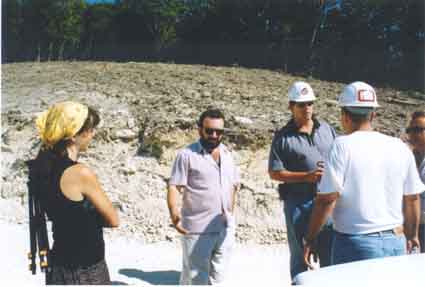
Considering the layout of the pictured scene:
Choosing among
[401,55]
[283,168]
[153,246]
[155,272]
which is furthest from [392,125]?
[283,168]

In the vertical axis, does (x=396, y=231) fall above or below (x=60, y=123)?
below

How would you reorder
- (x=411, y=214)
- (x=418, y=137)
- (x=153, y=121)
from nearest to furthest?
(x=411, y=214) → (x=418, y=137) → (x=153, y=121)

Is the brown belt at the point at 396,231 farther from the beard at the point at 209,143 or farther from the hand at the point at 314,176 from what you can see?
the beard at the point at 209,143

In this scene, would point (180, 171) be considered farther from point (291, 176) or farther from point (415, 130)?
point (415, 130)

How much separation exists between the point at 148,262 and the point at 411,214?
4.43 meters

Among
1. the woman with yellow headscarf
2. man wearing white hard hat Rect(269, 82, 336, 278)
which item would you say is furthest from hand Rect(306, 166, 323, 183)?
the woman with yellow headscarf

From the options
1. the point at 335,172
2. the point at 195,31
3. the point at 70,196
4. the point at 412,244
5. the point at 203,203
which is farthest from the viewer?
the point at 195,31

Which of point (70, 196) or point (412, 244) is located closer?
point (70, 196)

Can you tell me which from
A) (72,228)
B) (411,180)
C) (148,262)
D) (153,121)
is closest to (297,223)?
(411,180)

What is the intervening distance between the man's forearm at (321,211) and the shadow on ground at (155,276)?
129 inches

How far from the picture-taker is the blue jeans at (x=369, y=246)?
95.6 inches

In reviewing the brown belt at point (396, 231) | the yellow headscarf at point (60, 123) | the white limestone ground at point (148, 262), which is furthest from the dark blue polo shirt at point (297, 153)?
the white limestone ground at point (148, 262)

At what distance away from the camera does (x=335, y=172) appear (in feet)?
7.93

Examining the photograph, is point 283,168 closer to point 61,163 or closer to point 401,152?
point 401,152
